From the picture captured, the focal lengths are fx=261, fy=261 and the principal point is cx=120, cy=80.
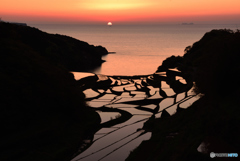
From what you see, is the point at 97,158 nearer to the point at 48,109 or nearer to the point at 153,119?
the point at 48,109

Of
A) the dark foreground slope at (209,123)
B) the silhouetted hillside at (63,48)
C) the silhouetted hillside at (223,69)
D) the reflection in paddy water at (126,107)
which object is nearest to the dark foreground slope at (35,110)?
the reflection in paddy water at (126,107)

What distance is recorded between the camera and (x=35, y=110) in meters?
30.0

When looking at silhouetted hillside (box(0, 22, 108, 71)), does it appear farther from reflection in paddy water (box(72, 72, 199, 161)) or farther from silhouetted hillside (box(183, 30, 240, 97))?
silhouetted hillside (box(183, 30, 240, 97))

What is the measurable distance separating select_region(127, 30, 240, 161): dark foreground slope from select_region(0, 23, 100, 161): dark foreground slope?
28.4 ft

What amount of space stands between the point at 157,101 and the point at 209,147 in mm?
27299

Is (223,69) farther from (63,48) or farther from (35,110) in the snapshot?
(63,48)

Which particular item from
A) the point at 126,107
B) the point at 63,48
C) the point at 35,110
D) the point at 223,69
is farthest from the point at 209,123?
the point at 63,48

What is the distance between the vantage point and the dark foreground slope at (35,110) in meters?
26.1

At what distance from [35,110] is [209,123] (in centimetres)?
1891

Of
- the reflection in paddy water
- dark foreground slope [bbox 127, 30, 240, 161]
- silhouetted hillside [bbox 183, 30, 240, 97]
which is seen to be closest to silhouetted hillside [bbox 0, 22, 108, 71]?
the reflection in paddy water

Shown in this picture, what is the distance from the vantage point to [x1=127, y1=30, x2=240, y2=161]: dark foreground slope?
20500mm

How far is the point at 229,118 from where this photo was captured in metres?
22.2

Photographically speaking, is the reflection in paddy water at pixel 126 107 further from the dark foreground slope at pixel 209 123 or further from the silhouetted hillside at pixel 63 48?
the silhouetted hillside at pixel 63 48

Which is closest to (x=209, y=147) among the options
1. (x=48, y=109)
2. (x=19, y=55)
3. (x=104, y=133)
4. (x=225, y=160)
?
(x=225, y=160)
